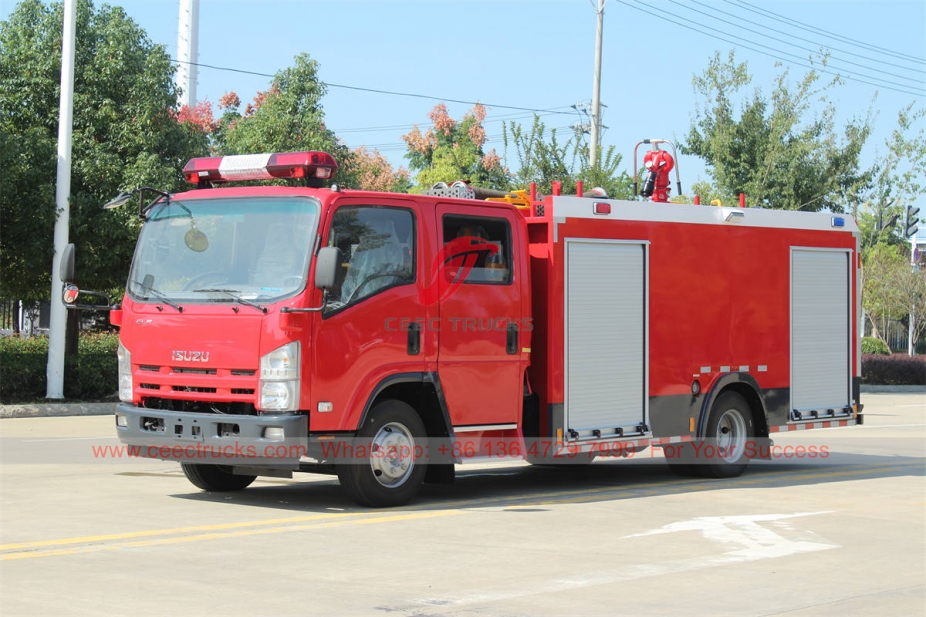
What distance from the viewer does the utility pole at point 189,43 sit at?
40.0m

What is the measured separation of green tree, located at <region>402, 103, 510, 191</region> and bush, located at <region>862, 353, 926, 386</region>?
15107mm

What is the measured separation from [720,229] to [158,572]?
8.00 m

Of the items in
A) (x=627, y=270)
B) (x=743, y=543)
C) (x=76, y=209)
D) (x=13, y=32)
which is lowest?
(x=743, y=543)

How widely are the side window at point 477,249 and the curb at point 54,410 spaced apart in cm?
1349

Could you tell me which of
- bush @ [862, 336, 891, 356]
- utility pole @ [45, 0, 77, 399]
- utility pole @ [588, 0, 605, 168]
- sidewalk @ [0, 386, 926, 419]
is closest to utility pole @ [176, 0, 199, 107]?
utility pole @ [588, 0, 605, 168]

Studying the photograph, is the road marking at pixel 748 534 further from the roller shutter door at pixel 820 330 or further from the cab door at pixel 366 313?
the roller shutter door at pixel 820 330

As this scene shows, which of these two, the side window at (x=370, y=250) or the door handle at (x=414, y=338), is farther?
the door handle at (x=414, y=338)

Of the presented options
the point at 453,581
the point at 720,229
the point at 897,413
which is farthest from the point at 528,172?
the point at 453,581

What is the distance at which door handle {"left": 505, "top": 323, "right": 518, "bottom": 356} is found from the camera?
1106cm

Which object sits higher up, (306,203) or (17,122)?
(17,122)

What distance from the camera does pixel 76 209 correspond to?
22969 mm

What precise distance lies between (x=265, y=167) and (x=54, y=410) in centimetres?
1333

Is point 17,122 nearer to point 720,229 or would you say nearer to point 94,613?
point 720,229

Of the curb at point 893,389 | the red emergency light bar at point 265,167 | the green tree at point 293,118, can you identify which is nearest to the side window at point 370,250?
the red emergency light bar at point 265,167
